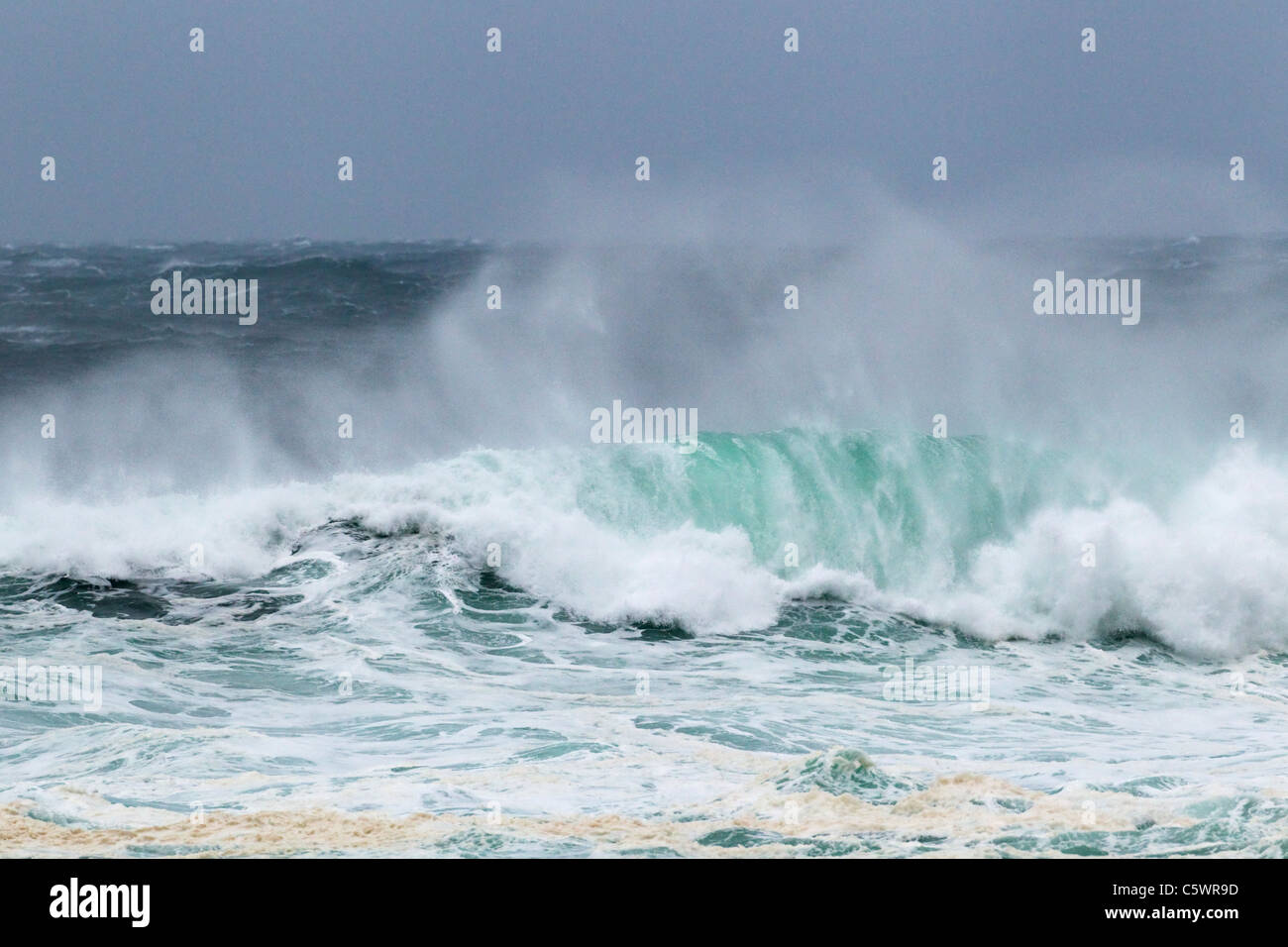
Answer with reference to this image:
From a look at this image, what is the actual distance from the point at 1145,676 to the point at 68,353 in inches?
947

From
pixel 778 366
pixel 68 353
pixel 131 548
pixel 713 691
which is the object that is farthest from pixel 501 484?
pixel 68 353

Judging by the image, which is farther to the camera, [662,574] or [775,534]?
[775,534]

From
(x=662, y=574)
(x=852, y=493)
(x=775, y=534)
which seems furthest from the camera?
(x=852, y=493)

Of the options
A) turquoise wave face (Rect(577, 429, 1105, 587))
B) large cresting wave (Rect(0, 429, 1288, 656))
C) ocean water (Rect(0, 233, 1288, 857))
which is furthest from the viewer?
turquoise wave face (Rect(577, 429, 1105, 587))

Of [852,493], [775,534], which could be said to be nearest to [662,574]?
[775,534]

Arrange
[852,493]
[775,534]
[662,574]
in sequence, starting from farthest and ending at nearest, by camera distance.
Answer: [852,493]
[775,534]
[662,574]

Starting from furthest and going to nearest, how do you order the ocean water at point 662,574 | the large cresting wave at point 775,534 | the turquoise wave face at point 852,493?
the turquoise wave face at point 852,493, the large cresting wave at point 775,534, the ocean water at point 662,574

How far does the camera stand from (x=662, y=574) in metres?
17.7

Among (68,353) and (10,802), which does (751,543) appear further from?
(68,353)

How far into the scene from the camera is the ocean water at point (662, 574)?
10.6 m

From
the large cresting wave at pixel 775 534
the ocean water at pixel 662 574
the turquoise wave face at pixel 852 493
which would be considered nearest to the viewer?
the ocean water at pixel 662 574

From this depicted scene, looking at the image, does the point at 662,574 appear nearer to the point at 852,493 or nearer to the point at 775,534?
the point at 775,534

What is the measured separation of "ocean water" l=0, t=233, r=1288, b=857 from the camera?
10.6 meters

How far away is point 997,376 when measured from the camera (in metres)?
25.3
